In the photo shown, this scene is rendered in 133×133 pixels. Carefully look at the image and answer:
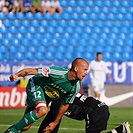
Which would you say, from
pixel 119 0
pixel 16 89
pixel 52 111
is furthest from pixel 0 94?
pixel 52 111

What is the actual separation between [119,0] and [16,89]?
8.28 metres

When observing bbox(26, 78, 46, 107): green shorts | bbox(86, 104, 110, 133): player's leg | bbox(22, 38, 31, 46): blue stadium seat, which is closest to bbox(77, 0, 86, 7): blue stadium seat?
bbox(22, 38, 31, 46): blue stadium seat

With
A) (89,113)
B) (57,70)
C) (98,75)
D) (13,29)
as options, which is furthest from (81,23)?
(57,70)

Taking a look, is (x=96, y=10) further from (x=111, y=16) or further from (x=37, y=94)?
(x=37, y=94)

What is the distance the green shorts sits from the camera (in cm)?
813

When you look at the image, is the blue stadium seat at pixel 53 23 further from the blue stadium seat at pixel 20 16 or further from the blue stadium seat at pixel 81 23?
the blue stadium seat at pixel 20 16

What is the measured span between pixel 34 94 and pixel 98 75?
12.2m

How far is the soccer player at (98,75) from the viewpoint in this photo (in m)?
19.9

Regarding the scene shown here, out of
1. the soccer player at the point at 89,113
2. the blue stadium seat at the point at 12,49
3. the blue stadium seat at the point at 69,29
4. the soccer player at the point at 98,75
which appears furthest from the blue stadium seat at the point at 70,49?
the soccer player at the point at 89,113

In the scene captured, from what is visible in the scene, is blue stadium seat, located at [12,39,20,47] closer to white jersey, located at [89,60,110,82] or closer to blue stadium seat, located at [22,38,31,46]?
blue stadium seat, located at [22,38,31,46]

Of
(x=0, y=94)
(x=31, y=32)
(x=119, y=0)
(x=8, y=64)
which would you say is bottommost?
(x=0, y=94)

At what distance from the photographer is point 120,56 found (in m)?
23.9

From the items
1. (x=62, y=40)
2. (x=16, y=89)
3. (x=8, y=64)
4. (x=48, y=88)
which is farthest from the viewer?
(x=62, y=40)

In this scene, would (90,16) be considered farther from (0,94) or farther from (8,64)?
(0,94)
